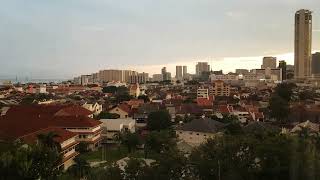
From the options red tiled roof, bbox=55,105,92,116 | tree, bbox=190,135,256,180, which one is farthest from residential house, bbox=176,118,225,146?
tree, bbox=190,135,256,180

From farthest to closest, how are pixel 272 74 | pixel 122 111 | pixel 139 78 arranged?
pixel 139 78, pixel 272 74, pixel 122 111

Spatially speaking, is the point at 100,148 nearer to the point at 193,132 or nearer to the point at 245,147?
the point at 193,132

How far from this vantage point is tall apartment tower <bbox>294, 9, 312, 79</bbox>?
2199 inches

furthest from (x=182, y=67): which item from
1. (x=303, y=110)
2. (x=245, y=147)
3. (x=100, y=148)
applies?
(x=245, y=147)

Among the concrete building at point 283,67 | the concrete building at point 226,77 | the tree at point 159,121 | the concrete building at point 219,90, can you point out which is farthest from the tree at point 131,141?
the concrete building at point 283,67

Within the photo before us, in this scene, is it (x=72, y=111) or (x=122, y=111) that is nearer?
(x=72, y=111)

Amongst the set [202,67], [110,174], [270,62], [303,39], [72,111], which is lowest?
[110,174]

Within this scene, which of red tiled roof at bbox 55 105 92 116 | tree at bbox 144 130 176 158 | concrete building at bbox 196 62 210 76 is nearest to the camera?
tree at bbox 144 130 176 158

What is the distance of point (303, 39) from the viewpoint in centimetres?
5641

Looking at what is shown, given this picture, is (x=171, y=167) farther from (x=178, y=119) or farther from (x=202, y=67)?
(x=202, y=67)

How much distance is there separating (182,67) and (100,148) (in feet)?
319

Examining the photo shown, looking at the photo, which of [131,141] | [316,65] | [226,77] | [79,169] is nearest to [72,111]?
[131,141]

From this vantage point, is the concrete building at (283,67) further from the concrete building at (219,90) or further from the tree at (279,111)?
the tree at (279,111)

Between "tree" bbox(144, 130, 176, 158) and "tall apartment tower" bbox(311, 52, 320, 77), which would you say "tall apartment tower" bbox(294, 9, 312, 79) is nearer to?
"tall apartment tower" bbox(311, 52, 320, 77)
